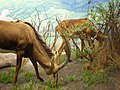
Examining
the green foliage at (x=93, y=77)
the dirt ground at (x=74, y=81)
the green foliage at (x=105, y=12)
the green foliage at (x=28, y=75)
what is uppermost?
the green foliage at (x=105, y=12)

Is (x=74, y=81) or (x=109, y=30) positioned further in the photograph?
(x=109, y=30)

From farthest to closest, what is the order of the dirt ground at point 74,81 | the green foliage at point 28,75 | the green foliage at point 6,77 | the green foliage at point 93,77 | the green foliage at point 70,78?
the green foliage at point 28,75, the green foliage at point 6,77, the green foliage at point 70,78, the green foliage at point 93,77, the dirt ground at point 74,81

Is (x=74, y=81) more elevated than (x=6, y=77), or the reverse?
(x=74, y=81)

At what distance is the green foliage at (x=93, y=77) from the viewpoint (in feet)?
21.7

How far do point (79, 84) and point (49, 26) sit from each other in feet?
11.4

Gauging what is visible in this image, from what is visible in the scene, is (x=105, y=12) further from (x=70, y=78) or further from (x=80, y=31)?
(x=70, y=78)

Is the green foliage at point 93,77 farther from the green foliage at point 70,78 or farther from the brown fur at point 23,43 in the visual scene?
the brown fur at point 23,43

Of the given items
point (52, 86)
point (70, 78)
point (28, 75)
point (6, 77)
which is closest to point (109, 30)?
point (70, 78)

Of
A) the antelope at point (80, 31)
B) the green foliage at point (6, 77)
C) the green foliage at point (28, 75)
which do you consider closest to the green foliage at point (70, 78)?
the antelope at point (80, 31)

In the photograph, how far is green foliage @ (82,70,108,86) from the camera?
6.62m

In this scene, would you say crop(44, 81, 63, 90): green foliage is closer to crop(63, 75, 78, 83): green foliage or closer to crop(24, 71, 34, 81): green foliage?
crop(63, 75, 78, 83): green foliage

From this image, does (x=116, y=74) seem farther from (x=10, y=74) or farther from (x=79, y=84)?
(x=10, y=74)

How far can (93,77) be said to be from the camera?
678 centimetres

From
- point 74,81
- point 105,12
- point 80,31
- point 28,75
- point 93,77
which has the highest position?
point 105,12
